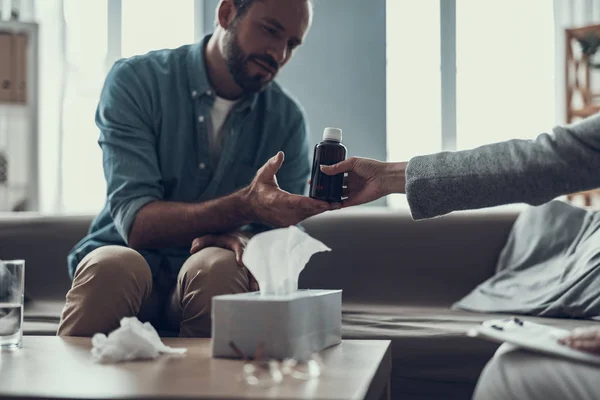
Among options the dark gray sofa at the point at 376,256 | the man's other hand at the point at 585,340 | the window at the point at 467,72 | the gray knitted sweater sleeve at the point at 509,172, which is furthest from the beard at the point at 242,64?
the window at the point at 467,72

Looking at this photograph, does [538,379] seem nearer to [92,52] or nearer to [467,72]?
[467,72]

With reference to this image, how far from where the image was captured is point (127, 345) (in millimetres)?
890

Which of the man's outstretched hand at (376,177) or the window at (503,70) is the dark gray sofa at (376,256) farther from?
the window at (503,70)

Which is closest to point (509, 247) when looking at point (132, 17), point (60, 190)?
point (60, 190)

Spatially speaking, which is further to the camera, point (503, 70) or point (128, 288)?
point (503, 70)

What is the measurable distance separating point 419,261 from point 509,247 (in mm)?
251

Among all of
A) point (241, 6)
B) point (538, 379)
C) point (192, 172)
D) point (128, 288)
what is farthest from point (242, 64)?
point (538, 379)

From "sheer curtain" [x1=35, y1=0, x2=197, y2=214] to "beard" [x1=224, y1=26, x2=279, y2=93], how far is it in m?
2.12

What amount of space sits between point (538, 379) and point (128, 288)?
2.59ft

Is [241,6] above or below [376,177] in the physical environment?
above

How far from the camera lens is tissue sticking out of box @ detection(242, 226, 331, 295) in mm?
942

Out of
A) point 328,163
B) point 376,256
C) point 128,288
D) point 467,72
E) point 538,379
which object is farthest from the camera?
point 467,72

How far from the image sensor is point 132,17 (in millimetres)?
3947

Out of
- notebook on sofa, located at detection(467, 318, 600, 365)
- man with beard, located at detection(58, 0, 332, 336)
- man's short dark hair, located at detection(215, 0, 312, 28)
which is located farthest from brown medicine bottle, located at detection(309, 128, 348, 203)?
man's short dark hair, located at detection(215, 0, 312, 28)
